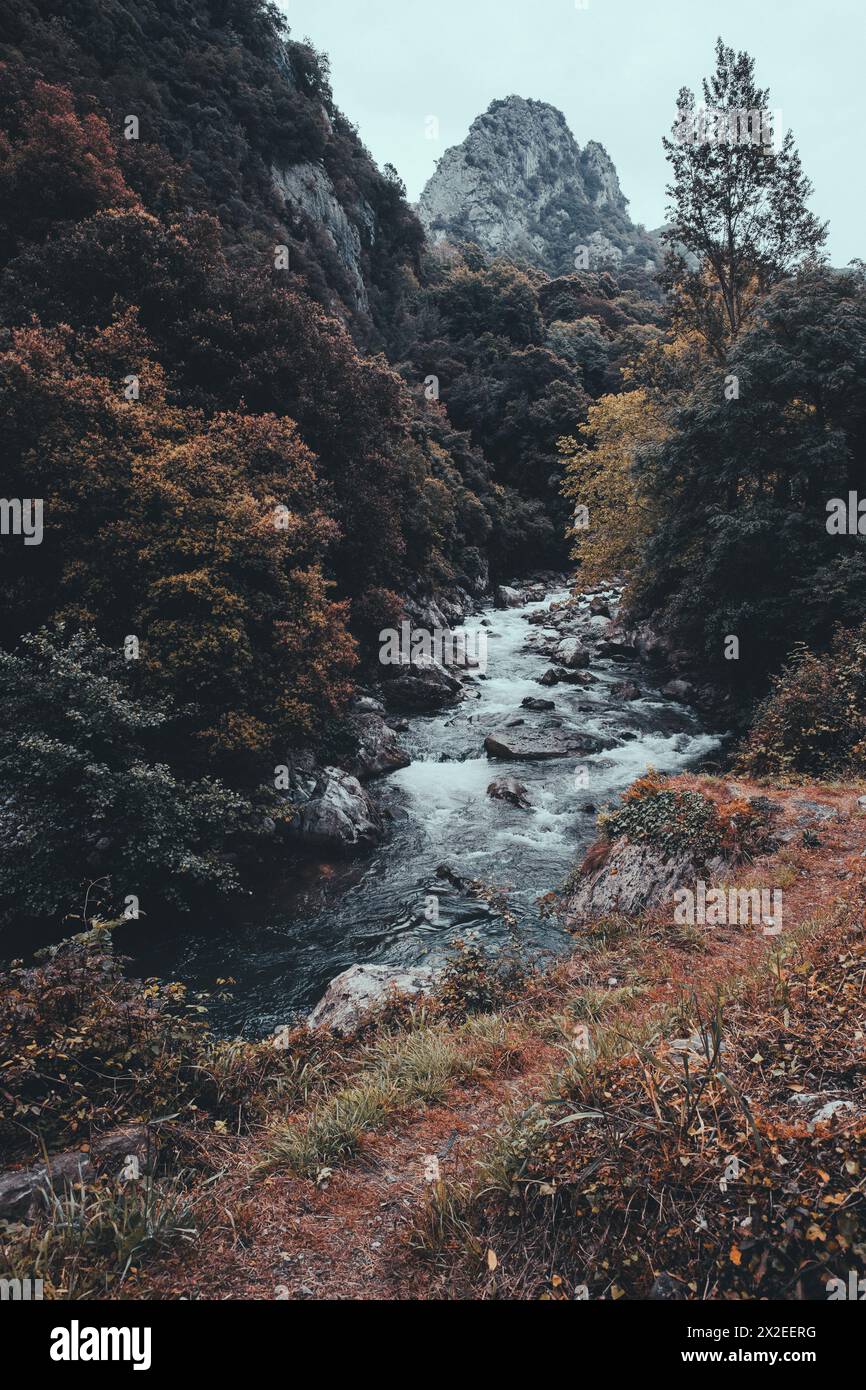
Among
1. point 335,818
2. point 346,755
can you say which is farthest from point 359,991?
point 346,755

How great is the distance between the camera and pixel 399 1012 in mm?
7230

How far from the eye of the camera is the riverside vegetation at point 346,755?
148 inches

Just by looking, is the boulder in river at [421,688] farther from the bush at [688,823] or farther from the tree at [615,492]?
the bush at [688,823]

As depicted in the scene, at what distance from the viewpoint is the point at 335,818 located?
13.9 meters

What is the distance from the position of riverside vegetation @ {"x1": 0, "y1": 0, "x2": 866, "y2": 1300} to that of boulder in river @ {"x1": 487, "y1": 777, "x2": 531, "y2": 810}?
8.13 ft

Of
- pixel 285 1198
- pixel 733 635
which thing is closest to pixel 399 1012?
pixel 285 1198

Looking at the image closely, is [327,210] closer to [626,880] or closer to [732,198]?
[732,198]

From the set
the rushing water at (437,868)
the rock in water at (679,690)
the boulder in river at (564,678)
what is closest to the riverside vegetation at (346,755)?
the rock in water at (679,690)

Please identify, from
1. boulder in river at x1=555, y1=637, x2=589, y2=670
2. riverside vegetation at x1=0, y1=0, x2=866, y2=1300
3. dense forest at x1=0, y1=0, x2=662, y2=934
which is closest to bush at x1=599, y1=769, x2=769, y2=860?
riverside vegetation at x1=0, y1=0, x2=866, y2=1300

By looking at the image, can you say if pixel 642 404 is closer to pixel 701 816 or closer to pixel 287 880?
pixel 701 816

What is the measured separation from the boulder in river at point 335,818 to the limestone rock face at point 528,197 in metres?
127

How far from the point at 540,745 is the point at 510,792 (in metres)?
3.39
